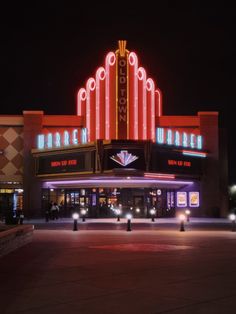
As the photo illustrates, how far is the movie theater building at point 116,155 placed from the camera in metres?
44.3

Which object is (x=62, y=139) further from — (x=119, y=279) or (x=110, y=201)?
(x=119, y=279)

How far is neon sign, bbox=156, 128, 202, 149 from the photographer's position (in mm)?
45344

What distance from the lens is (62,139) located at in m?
48.3

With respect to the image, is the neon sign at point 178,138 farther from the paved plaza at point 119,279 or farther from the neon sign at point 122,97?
the paved plaza at point 119,279

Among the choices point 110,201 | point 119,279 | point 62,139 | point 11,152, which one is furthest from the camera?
point 11,152

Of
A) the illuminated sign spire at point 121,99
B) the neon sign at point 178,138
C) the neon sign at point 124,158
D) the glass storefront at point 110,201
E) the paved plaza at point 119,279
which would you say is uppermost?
the illuminated sign spire at point 121,99

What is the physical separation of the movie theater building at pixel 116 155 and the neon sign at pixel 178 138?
90 millimetres

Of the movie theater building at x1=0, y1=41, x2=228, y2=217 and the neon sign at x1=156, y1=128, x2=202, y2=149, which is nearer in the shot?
the movie theater building at x1=0, y1=41, x2=228, y2=217

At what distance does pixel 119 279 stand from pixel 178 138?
117 ft

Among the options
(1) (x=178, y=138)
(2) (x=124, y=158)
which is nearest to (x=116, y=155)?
(2) (x=124, y=158)

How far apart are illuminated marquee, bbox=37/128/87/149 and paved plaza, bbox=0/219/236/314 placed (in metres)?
26.9

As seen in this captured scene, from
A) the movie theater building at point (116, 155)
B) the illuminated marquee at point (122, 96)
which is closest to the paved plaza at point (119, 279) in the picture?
the movie theater building at point (116, 155)

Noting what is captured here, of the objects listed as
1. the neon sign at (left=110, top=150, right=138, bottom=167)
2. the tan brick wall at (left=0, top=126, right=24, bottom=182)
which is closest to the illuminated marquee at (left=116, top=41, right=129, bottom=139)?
the neon sign at (left=110, top=150, right=138, bottom=167)

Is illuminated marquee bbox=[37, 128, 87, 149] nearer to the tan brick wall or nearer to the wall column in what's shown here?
the wall column
